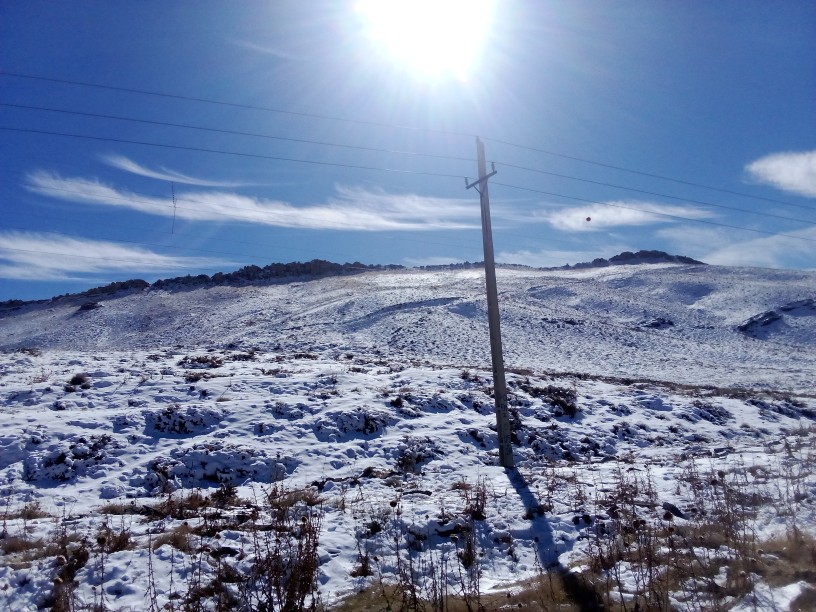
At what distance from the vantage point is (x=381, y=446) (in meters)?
13.7

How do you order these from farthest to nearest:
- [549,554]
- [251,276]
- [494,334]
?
[251,276]
[494,334]
[549,554]

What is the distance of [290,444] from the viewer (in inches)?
527

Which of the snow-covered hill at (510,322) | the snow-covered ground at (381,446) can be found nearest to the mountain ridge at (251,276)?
the snow-covered hill at (510,322)

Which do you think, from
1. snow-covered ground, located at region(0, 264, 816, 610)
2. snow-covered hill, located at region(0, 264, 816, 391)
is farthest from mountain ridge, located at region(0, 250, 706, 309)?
snow-covered ground, located at region(0, 264, 816, 610)

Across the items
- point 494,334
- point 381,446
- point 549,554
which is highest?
point 494,334

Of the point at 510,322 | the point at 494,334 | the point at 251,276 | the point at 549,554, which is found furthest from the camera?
the point at 251,276

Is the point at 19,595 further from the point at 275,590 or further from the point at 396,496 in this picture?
the point at 396,496

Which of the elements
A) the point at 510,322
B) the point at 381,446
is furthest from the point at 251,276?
the point at 381,446

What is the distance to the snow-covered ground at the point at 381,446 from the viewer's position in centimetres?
728

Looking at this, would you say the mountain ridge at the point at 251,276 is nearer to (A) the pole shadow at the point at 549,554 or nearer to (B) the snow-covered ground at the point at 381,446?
(B) the snow-covered ground at the point at 381,446

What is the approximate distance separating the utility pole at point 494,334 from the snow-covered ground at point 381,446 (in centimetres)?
90

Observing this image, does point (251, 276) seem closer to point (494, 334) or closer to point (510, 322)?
point (510, 322)

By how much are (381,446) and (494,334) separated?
3.96m

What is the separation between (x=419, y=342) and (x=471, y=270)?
3316 centimetres
